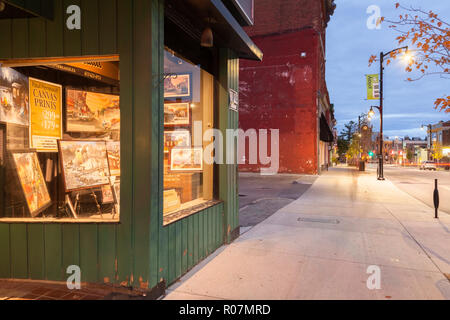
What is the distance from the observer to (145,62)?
357 centimetres

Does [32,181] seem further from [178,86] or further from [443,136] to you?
[443,136]

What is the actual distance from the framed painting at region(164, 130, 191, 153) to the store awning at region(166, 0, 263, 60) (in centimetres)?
187

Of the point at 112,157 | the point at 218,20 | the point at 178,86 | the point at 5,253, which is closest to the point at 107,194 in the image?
the point at 112,157

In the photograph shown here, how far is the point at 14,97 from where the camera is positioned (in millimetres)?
4191

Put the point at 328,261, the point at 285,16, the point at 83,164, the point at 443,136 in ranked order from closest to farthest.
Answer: the point at 83,164 < the point at 328,261 < the point at 285,16 < the point at 443,136

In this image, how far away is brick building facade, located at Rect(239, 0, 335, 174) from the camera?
26312 millimetres

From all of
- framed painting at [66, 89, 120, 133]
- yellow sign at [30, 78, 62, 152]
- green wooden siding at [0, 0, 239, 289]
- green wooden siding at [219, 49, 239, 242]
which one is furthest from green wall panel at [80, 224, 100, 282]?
green wooden siding at [219, 49, 239, 242]

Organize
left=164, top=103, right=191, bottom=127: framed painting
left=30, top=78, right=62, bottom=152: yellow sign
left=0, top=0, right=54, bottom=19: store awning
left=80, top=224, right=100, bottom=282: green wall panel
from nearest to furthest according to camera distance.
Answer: left=0, top=0, right=54, bottom=19: store awning, left=80, top=224, right=100, bottom=282: green wall panel, left=30, top=78, right=62, bottom=152: yellow sign, left=164, top=103, right=191, bottom=127: framed painting

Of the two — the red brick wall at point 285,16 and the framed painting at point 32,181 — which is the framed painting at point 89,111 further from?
the red brick wall at point 285,16

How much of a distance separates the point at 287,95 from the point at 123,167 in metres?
25.1

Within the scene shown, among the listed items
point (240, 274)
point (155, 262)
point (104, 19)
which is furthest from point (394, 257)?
point (104, 19)

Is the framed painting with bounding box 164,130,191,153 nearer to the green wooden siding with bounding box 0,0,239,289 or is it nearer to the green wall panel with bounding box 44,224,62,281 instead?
the green wooden siding with bounding box 0,0,239,289

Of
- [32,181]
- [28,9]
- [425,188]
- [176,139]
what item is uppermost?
[28,9]
